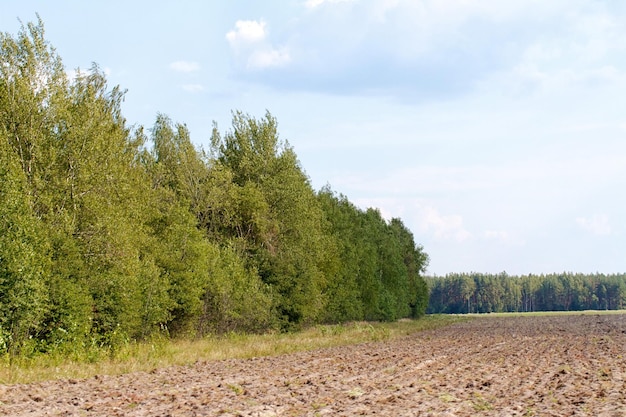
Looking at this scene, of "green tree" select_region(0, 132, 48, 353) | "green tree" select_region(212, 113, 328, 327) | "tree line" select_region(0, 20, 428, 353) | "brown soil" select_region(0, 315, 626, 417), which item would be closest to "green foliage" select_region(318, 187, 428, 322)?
"tree line" select_region(0, 20, 428, 353)

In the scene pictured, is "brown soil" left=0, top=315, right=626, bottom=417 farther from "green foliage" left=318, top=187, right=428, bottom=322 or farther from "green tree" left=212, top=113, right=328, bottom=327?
"green foliage" left=318, top=187, right=428, bottom=322

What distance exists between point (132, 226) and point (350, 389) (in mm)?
17146

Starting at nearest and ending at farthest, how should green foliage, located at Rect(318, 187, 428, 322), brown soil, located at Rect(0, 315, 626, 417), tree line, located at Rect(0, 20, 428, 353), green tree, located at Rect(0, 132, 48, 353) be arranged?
brown soil, located at Rect(0, 315, 626, 417) → green tree, located at Rect(0, 132, 48, 353) → tree line, located at Rect(0, 20, 428, 353) → green foliage, located at Rect(318, 187, 428, 322)

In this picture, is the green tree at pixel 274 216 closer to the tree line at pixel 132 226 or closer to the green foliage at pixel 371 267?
the tree line at pixel 132 226

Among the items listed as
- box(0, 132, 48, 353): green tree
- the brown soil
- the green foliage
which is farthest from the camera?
the green foliage

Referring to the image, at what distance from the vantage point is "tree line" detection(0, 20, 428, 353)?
83.9 feet

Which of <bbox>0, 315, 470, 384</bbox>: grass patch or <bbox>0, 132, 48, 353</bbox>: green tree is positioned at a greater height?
<bbox>0, 132, 48, 353</bbox>: green tree

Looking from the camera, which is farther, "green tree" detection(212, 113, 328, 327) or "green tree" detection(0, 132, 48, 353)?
"green tree" detection(212, 113, 328, 327)

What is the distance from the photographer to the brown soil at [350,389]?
14211mm

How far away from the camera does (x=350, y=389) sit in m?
17.7

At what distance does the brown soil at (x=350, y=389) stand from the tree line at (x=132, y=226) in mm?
Result: 6056

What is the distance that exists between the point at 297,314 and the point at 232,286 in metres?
10.3

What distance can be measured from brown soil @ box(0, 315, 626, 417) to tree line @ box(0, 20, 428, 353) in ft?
19.9

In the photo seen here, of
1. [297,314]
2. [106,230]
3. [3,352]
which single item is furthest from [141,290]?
[297,314]
